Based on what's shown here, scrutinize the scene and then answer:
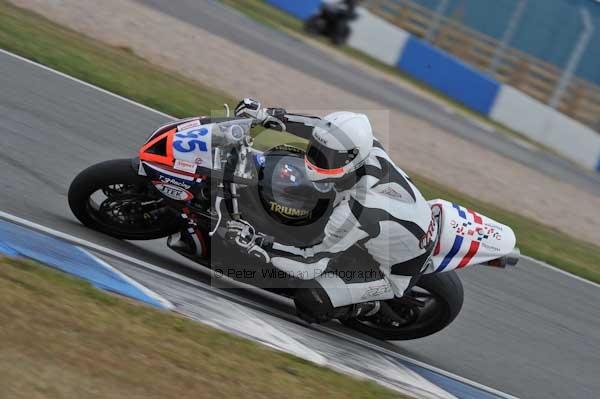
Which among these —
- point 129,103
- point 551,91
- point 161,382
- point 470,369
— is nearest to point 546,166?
point 551,91

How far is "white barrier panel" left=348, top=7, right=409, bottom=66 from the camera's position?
1070 inches

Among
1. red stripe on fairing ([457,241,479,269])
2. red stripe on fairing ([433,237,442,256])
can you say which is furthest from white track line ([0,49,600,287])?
red stripe on fairing ([433,237,442,256])

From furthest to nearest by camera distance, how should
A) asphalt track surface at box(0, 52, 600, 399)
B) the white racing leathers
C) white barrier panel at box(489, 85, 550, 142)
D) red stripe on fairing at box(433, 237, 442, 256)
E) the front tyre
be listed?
white barrier panel at box(489, 85, 550, 142)
asphalt track surface at box(0, 52, 600, 399)
red stripe on fairing at box(433, 237, 442, 256)
the front tyre
the white racing leathers

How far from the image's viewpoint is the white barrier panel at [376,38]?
27188 millimetres

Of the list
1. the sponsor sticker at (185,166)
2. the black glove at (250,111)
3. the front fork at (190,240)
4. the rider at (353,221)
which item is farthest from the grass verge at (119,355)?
the black glove at (250,111)

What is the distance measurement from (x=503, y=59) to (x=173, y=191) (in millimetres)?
24009

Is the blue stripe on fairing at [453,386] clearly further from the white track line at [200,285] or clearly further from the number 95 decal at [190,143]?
the number 95 decal at [190,143]

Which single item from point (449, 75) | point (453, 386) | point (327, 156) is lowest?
point (453, 386)

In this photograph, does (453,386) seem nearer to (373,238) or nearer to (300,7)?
(373,238)

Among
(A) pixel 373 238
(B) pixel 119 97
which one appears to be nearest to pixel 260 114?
(A) pixel 373 238

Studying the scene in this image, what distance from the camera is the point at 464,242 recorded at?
6.16 metres

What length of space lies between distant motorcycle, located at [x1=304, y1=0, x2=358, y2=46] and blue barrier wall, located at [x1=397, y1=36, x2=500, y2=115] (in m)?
2.59

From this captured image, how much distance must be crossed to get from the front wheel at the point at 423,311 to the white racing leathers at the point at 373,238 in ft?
1.24

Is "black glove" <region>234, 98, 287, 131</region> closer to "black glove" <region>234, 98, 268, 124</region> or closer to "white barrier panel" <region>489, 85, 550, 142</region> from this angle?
"black glove" <region>234, 98, 268, 124</region>
